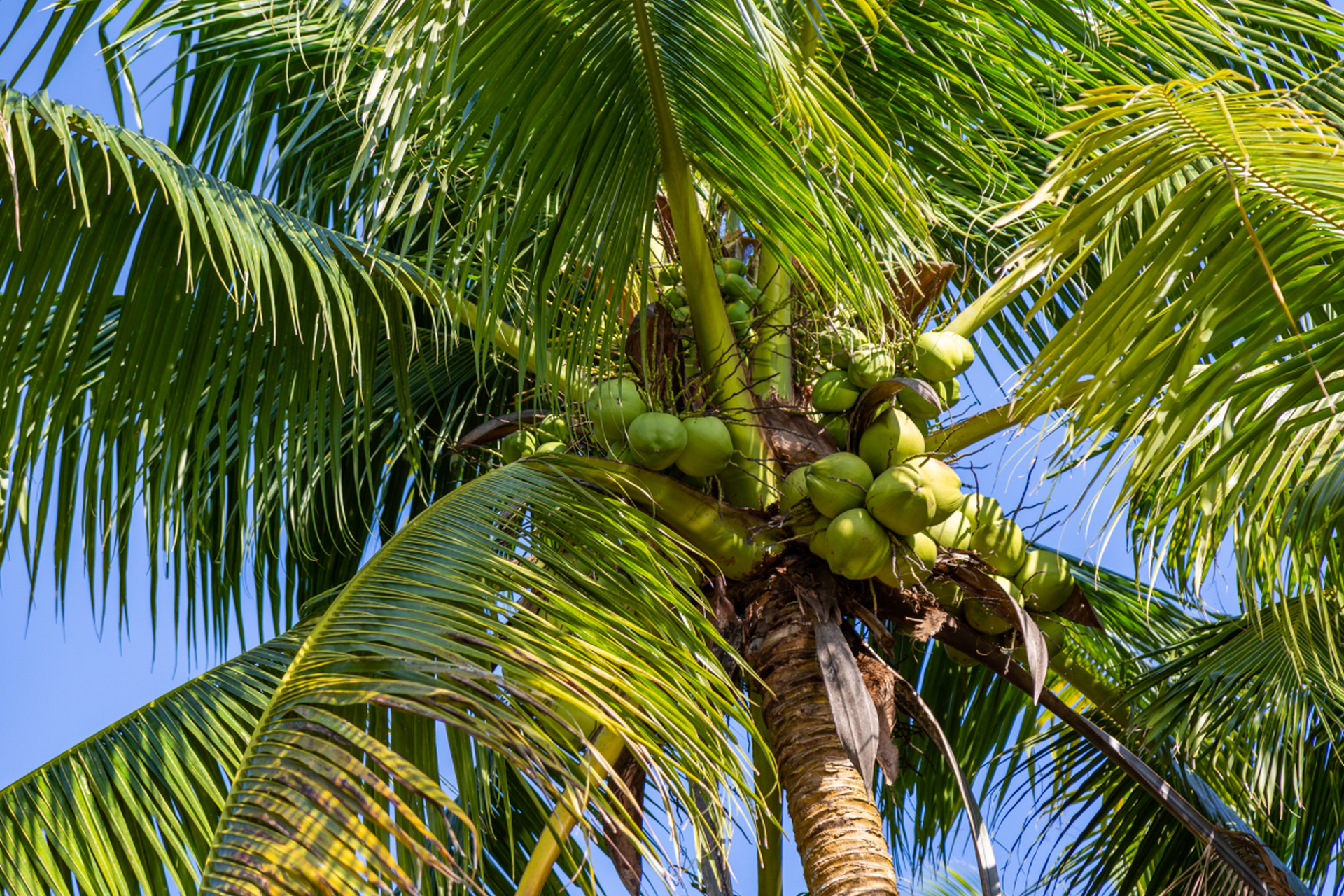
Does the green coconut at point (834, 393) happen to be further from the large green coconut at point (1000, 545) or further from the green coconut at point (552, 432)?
the green coconut at point (552, 432)

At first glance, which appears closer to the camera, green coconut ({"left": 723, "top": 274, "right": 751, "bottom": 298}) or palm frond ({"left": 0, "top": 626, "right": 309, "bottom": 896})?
palm frond ({"left": 0, "top": 626, "right": 309, "bottom": 896})

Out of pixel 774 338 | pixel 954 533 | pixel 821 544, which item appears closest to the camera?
pixel 821 544

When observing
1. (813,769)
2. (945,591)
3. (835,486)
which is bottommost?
(813,769)

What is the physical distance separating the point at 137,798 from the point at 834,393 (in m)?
1.52

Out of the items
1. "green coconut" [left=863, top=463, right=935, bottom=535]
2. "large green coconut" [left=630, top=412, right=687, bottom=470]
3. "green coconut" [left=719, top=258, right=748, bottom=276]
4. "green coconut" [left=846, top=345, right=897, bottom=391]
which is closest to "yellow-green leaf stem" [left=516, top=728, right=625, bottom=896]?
"large green coconut" [left=630, top=412, right=687, bottom=470]

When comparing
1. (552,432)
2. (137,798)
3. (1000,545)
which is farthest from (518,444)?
(137,798)

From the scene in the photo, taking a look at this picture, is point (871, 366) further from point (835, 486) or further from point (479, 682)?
point (479, 682)

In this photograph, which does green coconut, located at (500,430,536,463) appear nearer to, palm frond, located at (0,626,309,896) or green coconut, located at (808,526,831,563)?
green coconut, located at (808,526,831,563)

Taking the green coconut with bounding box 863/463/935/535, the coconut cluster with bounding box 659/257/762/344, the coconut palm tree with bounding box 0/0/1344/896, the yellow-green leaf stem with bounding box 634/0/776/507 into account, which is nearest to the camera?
the coconut palm tree with bounding box 0/0/1344/896

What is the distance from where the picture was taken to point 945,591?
2.63 metres

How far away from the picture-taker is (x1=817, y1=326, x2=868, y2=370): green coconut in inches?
109

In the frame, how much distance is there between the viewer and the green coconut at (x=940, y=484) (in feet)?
7.94

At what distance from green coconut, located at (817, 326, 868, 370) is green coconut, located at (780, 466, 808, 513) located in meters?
0.36

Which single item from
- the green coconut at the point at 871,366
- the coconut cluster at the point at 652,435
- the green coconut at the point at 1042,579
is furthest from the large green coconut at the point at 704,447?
the green coconut at the point at 1042,579
